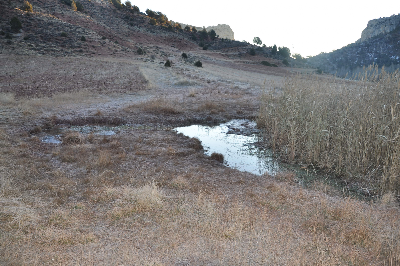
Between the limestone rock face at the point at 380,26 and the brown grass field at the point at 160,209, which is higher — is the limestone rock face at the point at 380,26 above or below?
above

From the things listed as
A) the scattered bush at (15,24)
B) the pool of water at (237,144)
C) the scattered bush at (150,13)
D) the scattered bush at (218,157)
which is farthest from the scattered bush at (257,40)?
the scattered bush at (218,157)

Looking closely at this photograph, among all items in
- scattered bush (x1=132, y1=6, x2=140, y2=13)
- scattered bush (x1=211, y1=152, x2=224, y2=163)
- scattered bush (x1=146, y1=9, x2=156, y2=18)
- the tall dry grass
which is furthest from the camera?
scattered bush (x1=146, y1=9, x2=156, y2=18)

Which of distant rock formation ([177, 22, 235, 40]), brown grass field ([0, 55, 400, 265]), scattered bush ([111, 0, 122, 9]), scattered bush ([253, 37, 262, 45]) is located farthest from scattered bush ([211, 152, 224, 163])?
distant rock formation ([177, 22, 235, 40])

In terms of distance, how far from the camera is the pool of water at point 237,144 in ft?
29.4

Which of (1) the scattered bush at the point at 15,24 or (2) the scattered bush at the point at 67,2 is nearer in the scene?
(1) the scattered bush at the point at 15,24

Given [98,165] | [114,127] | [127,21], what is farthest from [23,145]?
[127,21]

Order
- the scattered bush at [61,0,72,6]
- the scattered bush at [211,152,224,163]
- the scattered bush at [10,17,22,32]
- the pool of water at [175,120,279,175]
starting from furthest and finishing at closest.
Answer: the scattered bush at [61,0,72,6] → the scattered bush at [10,17,22,32] → the scattered bush at [211,152,224,163] → the pool of water at [175,120,279,175]

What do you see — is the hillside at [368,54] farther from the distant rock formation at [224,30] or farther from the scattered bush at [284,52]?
the distant rock formation at [224,30]

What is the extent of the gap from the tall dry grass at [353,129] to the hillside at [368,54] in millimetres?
35151

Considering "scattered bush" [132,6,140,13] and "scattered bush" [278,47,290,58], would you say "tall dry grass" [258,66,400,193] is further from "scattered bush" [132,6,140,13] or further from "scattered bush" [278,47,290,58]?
"scattered bush" [132,6,140,13]

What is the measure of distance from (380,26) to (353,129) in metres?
64.9

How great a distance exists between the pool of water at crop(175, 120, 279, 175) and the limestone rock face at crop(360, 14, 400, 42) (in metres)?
54.6

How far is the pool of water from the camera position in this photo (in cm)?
896

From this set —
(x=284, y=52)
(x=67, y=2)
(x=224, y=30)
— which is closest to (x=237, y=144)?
(x=284, y=52)
